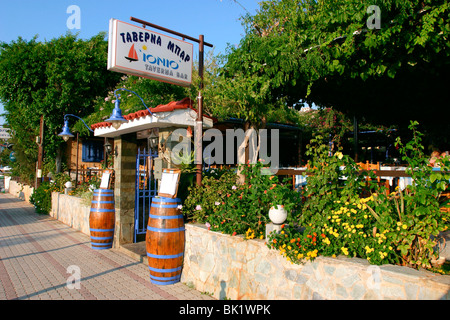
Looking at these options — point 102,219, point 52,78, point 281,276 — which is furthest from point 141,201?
point 52,78

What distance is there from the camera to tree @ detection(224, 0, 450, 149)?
4.32 meters

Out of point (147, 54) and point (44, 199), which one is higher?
point (147, 54)

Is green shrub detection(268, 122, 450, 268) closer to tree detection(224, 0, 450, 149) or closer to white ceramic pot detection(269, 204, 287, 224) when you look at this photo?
white ceramic pot detection(269, 204, 287, 224)

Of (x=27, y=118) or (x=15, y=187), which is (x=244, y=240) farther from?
(x=15, y=187)

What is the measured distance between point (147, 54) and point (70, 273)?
404 cm

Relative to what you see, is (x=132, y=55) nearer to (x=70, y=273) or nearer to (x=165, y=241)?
(x=165, y=241)

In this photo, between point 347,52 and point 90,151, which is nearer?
point 347,52

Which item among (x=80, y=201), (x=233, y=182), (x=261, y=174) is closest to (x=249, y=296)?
(x=261, y=174)

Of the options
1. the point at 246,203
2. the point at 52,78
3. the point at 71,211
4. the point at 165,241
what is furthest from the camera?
the point at 52,78

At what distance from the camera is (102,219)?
283 inches

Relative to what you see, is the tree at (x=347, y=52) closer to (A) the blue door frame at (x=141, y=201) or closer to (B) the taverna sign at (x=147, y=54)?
(B) the taverna sign at (x=147, y=54)

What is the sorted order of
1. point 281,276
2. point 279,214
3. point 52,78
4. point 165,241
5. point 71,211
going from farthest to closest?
1. point 52,78
2. point 71,211
3. point 165,241
4. point 279,214
5. point 281,276

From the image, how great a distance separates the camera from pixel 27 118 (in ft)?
54.7

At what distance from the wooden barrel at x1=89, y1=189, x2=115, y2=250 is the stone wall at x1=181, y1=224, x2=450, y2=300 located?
9.57 feet
